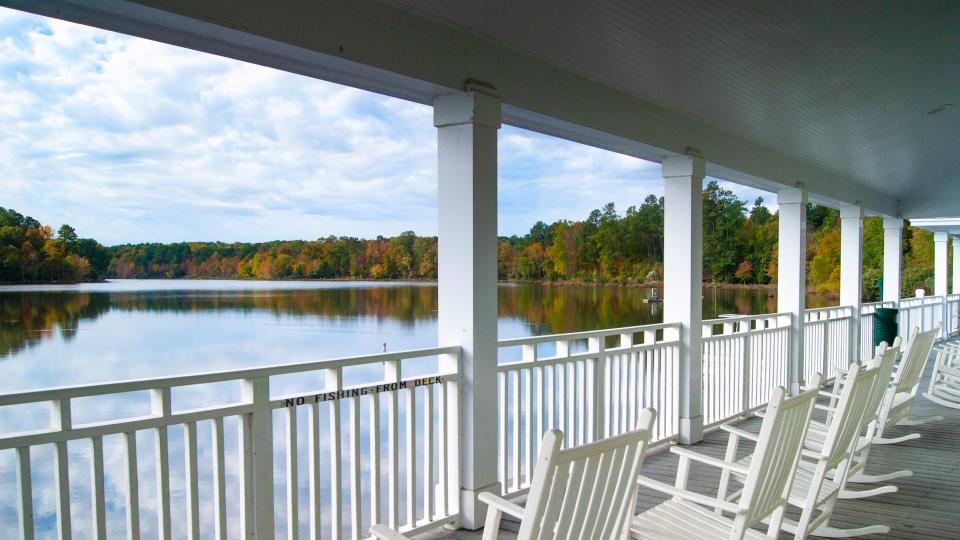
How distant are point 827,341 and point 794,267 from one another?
1.58 metres

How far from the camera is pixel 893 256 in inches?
454

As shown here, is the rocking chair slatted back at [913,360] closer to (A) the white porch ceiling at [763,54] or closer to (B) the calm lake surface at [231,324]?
(A) the white porch ceiling at [763,54]

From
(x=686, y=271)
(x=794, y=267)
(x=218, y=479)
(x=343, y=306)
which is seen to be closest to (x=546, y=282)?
(x=794, y=267)

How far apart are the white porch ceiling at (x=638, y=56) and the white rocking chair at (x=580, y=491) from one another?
6.45ft

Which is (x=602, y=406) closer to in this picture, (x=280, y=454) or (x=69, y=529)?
(x=69, y=529)

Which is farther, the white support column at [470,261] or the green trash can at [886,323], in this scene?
the green trash can at [886,323]

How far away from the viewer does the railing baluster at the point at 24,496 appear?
78.7 inches

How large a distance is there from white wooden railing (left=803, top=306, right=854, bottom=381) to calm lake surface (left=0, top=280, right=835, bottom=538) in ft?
48.7

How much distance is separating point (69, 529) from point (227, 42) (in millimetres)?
1858

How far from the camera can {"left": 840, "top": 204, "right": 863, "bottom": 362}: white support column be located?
937cm

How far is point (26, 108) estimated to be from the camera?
3209cm

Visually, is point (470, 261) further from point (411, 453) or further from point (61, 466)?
point (61, 466)

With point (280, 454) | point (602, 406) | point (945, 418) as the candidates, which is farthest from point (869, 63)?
point (280, 454)

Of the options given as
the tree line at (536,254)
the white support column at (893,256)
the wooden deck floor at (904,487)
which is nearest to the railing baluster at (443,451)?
the wooden deck floor at (904,487)
